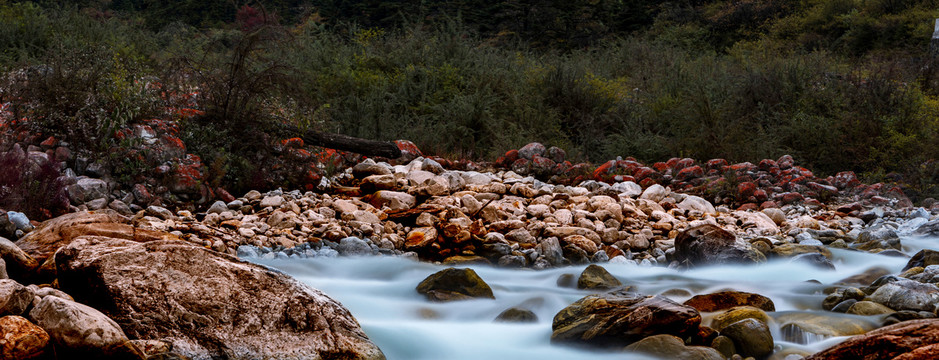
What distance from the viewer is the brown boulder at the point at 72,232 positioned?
440 centimetres

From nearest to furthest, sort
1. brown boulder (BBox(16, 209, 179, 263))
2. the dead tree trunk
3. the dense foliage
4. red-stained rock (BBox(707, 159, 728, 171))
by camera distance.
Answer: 1. brown boulder (BBox(16, 209, 179, 263))
2. the dense foliage
3. the dead tree trunk
4. red-stained rock (BBox(707, 159, 728, 171))

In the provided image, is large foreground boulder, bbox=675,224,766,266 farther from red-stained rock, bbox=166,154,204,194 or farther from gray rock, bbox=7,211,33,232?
gray rock, bbox=7,211,33,232

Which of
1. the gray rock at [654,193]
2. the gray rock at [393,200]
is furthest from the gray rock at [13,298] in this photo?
the gray rock at [654,193]

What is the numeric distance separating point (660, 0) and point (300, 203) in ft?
68.2

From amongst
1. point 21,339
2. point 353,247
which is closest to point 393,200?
point 353,247

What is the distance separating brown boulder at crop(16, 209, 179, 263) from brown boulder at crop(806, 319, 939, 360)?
4183mm

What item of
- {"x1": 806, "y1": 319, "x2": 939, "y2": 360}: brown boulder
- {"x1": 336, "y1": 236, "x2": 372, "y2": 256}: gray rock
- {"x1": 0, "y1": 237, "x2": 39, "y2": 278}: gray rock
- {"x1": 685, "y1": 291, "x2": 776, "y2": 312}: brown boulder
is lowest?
{"x1": 336, "y1": 236, "x2": 372, "y2": 256}: gray rock

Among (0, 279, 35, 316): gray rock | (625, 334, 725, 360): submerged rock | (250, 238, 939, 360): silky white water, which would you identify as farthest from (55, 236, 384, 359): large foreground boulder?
(625, 334, 725, 360): submerged rock

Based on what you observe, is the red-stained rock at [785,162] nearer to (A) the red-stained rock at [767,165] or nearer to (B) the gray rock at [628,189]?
(A) the red-stained rock at [767,165]

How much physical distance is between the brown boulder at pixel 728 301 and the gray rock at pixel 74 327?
3.36 meters

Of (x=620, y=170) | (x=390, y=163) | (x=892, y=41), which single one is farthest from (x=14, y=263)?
(x=892, y=41)

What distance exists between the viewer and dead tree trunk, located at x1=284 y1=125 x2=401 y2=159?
8.20m

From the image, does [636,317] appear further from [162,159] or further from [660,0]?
[660,0]

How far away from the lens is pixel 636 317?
386 cm
